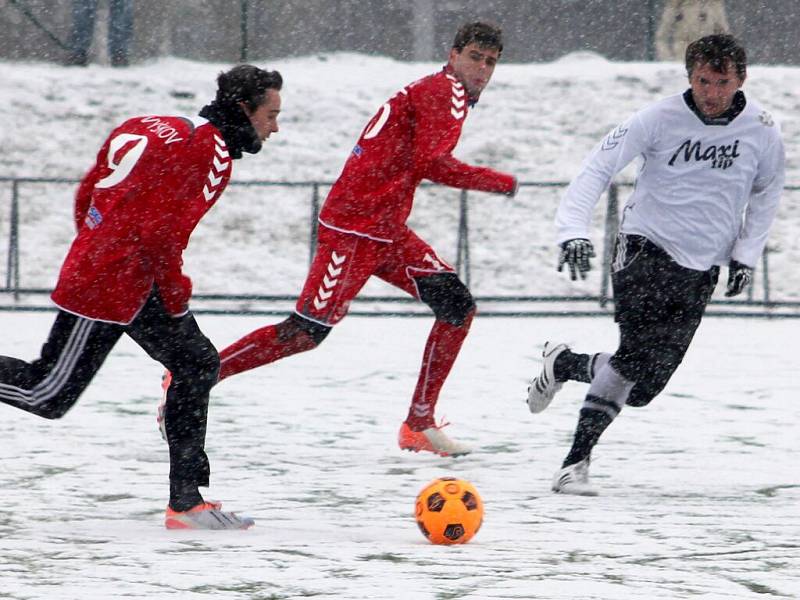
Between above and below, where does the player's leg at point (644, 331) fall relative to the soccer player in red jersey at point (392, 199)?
below

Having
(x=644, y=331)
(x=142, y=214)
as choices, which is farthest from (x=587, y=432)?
(x=142, y=214)

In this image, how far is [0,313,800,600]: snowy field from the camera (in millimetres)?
4773

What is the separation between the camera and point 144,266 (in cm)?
548

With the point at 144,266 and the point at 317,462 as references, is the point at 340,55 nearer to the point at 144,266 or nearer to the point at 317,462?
the point at 317,462

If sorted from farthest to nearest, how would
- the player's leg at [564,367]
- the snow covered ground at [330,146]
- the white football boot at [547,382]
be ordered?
1. the snow covered ground at [330,146]
2. the white football boot at [547,382]
3. the player's leg at [564,367]

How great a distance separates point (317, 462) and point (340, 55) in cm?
1669

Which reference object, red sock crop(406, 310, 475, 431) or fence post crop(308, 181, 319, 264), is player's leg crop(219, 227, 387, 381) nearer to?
red sock crop(406, 310, 475, 431)

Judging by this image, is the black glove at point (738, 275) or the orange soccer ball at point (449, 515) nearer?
the orange soccer ball at point (449, 515)

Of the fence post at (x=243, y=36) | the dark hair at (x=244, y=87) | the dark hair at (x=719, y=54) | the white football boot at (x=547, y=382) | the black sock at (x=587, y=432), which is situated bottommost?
the black sock at (x=587, y=432)

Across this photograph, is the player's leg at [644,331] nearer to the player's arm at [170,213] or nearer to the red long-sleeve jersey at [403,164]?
the red long-sleeve jersey at [403,164]

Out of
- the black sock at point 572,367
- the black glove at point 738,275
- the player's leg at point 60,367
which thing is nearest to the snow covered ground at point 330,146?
the black sock at point 572,367

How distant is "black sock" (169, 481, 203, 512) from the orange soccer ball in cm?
76

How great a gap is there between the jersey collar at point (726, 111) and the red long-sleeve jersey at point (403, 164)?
98cm

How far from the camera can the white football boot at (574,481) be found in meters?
6.50
